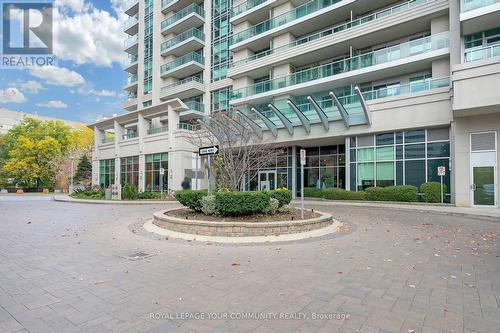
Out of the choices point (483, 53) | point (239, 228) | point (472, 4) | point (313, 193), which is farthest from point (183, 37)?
point (239, 228)

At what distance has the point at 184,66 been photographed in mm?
36250

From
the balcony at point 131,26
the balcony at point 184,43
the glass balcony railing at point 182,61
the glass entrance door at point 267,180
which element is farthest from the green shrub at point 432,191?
the balcony at point 131,26

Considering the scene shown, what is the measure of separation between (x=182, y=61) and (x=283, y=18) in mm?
15156

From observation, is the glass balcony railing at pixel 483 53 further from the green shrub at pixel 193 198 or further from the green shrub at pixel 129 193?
the green shrub at pixel 129 193

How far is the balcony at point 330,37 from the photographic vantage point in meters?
20.8

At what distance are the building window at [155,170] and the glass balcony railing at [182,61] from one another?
1270 cm

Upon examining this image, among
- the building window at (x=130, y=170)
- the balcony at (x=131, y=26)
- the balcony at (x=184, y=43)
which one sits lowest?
the building window at (x=130, y=170)

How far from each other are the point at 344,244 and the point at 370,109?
53.1ft

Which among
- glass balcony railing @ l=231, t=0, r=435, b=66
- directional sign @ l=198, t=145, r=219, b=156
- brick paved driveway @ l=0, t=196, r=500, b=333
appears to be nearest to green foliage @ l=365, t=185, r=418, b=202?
brick paved driveway @ l=0, t=196, r=500, b=333

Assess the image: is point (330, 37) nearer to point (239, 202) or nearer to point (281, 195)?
point (281, 195)

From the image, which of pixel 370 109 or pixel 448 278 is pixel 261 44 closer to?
pixel 370 109

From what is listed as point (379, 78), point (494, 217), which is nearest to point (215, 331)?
point (494, 217)

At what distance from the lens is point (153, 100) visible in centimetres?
4022

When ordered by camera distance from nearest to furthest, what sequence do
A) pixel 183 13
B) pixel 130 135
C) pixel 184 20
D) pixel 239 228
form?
pixel 239 228
pixel 184 20
pixel 130 135
pixel 183 13
